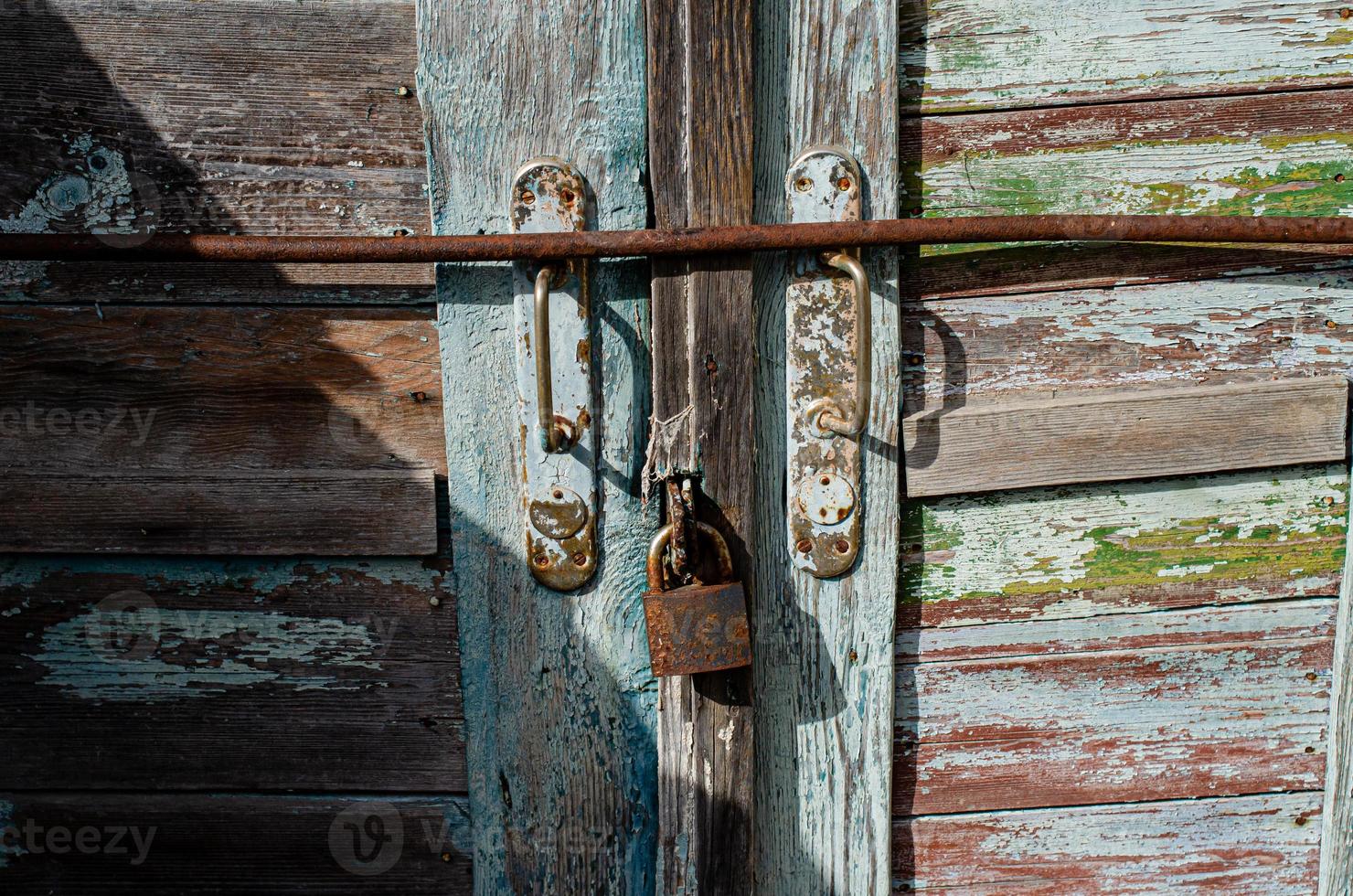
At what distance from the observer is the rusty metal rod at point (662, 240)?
0.86 metres

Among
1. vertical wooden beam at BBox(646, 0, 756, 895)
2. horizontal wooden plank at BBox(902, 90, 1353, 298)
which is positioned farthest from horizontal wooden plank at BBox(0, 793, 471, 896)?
horizontal wooden plank at BBox(902, 90, 1353, 298)

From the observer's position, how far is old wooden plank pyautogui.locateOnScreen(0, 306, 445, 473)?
3.15 feet

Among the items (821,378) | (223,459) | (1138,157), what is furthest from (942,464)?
(223,459)

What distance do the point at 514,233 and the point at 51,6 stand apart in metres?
0.53

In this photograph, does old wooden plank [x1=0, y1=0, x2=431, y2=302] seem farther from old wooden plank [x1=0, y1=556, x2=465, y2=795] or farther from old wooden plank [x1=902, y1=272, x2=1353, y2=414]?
old wooden plank [x1=902, y1=272, x2=1353, y2=414]

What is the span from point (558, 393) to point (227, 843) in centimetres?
68

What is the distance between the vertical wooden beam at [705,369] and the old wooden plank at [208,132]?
0.27 m

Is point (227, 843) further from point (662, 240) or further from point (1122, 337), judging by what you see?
point (1122, 337)

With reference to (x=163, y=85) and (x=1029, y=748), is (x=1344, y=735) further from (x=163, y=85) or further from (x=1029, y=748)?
(x=163, y=85)

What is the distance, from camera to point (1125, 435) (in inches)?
38.5

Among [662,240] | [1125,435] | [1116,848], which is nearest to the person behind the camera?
[662,240]

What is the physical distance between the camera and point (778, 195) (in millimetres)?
934

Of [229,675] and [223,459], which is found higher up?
[223,459]

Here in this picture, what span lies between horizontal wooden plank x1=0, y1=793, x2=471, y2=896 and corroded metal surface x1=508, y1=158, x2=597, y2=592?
1.14ft
